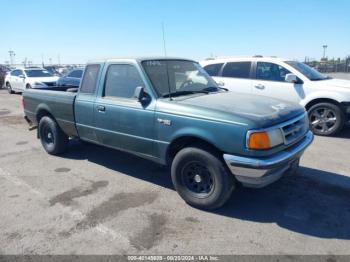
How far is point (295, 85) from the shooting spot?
7398 mm

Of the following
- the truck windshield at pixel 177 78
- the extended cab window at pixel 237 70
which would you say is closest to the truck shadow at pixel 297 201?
the truck windshield at pixel 177 78

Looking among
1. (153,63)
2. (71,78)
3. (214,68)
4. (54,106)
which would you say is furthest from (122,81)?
(71,78)

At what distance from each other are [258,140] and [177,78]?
5.77 ft

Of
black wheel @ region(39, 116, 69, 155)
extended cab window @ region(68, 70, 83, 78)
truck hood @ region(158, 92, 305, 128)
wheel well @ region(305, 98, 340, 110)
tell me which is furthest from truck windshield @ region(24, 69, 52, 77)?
truck hood @ region(158, 92, 305, 128)

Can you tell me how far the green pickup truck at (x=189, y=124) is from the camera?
11.0 feet

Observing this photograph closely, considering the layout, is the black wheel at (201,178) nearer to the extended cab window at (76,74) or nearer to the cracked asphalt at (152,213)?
the cracked asphalt at (152,213)

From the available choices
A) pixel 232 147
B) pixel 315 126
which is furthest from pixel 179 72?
pixel 315 126

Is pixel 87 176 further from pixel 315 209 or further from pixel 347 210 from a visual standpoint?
pixel 347 210

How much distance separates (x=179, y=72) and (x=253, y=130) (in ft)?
5.95

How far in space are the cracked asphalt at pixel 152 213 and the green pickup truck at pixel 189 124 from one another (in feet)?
1.44

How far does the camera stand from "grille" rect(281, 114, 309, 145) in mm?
3576

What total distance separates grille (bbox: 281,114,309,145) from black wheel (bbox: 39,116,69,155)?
13.3 feet

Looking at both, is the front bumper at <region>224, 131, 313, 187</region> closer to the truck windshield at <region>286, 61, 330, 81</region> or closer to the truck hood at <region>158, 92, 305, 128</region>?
the truck hood at <region>158, 92, 305, 128</region>

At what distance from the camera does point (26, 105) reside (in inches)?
259
